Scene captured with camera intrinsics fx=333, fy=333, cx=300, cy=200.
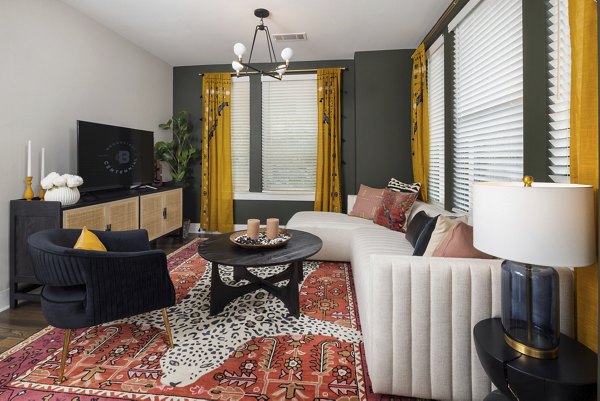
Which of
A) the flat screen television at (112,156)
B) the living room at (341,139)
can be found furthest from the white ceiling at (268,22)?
the flat screen television at (112,156)

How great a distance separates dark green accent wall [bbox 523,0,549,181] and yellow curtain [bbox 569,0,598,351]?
479 millimetres

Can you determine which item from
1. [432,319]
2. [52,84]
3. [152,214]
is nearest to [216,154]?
[152,214]

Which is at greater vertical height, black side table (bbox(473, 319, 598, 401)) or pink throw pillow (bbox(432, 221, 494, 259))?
pink throw pillow (bbox(432, 221, 494, 259))

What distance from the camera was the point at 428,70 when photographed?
13.3 ft

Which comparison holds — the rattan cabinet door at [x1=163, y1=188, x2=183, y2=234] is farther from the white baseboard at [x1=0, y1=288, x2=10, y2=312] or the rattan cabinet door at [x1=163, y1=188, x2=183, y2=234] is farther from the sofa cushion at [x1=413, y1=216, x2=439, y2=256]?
the sofa cushion at [x1=413, y1=216, x2=439, y2=256]

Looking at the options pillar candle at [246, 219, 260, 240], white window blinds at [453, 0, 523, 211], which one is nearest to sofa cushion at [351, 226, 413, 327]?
white window blinds at [453, 0, 523, 211]

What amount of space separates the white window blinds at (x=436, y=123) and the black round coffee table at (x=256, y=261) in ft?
6.18

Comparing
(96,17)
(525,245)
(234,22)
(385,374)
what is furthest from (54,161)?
(525,245)

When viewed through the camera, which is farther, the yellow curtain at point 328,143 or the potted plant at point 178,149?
the potted plant at point 178,149

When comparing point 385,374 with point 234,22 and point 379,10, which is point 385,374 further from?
point 234,22

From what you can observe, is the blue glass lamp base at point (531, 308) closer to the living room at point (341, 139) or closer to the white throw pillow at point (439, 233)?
the living room at point (341, 139)

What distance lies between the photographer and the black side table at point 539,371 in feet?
3.48

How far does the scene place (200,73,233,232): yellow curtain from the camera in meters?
5.15

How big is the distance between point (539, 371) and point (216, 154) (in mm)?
4769
